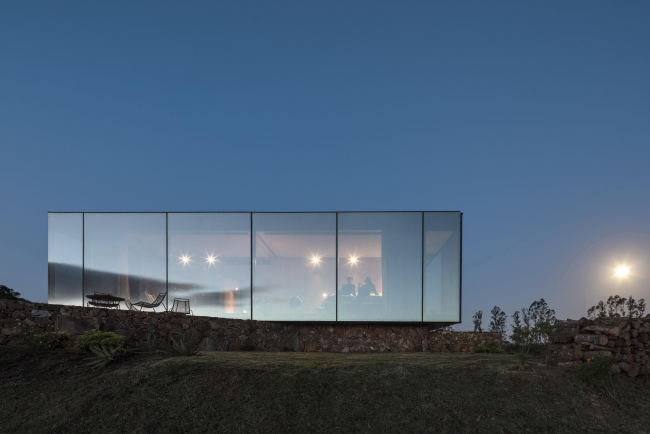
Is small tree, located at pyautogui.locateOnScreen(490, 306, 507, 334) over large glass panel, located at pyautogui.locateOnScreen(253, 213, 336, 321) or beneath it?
beneath

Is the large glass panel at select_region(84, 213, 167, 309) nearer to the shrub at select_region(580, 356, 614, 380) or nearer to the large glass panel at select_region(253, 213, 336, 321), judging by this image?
the large glass panel at select_region(253, 213, 336, 321)

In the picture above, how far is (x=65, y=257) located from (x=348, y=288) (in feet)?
31.3

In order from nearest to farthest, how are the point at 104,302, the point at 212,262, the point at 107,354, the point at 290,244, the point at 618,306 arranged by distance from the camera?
the point at 107,354, the point at 104,302, the point at 212,262, the point at 290,244, the point at 618,306

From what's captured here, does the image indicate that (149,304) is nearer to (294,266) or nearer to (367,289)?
(294,266)

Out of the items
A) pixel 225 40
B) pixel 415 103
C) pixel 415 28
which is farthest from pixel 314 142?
pixel 415 28

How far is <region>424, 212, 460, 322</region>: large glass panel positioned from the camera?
13.0 metres

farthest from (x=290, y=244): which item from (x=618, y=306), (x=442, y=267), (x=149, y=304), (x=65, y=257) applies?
(x=618, y=306)

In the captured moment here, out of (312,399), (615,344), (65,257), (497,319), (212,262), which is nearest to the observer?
(312,399)

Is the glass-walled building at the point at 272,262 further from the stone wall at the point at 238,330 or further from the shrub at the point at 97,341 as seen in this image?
the shrub at the point at 97,341

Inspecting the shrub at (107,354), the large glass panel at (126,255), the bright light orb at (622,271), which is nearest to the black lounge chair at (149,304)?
the large glass panel at (126,255)

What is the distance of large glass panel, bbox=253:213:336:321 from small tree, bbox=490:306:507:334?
91.0 feet

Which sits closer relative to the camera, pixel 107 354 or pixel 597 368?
pixel 597 368

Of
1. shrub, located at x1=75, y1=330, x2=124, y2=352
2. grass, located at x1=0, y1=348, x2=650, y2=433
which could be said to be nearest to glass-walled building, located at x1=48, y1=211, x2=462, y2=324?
shrub, located at x1=75, y1=330, x2=124, y2=352

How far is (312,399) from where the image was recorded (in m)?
5.29
